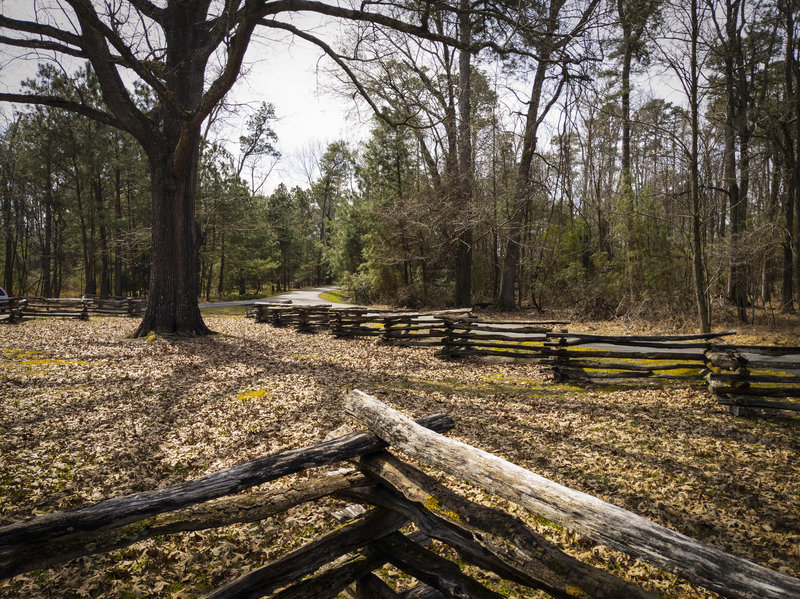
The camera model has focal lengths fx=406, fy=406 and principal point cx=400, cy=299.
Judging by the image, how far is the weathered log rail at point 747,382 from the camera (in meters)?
6.08

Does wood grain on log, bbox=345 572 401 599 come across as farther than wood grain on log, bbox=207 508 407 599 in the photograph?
Yes

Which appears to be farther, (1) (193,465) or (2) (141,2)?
(2) (141,2)

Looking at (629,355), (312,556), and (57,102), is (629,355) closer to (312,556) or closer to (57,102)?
(312,556)

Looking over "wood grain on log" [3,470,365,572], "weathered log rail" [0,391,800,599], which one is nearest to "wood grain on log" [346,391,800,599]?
"weathered log rail" [0,391,800,599]

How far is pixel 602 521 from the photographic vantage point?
6.36 ft

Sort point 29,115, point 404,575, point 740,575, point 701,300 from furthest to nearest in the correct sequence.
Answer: point 29,115, point 701,300, point 404,575, point 740,575

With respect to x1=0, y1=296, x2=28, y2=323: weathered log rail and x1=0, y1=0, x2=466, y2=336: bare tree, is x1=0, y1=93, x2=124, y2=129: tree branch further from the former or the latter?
x1=0, y1=296, x2=28, y2=323: weathered log rail

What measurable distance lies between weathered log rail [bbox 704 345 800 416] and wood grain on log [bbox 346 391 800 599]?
5893mm

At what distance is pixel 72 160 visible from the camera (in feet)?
82.3

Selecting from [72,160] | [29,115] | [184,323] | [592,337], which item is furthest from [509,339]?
[29,115]

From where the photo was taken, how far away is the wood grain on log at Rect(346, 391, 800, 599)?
1.57 meters

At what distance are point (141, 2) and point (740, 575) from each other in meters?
14.4

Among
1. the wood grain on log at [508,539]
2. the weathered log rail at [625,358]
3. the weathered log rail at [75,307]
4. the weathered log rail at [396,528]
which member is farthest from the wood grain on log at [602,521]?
the weathered log rail at [75,307]

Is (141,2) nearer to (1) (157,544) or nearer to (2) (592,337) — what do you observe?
(1) (157,544)
